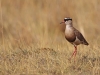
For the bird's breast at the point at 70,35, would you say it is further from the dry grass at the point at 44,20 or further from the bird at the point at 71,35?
the dry grass at the point at 44,20

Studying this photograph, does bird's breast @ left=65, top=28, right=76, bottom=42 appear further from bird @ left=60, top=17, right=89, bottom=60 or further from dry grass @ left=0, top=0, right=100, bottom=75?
dry grass @ left=0, top=0, right=100, bottom=75

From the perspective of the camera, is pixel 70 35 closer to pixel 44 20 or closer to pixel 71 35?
pixel 71 35

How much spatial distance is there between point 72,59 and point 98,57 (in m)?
0.49

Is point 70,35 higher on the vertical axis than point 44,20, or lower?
lower

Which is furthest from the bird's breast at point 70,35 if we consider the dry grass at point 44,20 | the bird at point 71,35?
the dry grass at point 44,20

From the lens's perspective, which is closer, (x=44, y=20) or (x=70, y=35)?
(x=70, y=35)

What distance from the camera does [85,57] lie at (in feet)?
21.8

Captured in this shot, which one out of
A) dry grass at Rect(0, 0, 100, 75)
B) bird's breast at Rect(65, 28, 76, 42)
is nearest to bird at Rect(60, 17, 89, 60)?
bird's breast at Rect(65, 28, 76, 42)

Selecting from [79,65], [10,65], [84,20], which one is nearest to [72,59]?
[79,65]

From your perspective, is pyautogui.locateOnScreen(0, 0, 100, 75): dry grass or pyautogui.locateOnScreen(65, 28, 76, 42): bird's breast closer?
pyautogui.locateOnScreen(65, 28, 76, 42): bird's breast

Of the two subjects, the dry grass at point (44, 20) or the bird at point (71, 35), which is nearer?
the bird at point (71, 35)

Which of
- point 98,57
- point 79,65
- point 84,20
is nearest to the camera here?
point 79,65

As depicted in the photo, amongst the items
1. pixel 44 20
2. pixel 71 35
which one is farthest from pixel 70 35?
pixel 44 20

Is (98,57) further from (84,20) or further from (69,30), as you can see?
(84,20)
